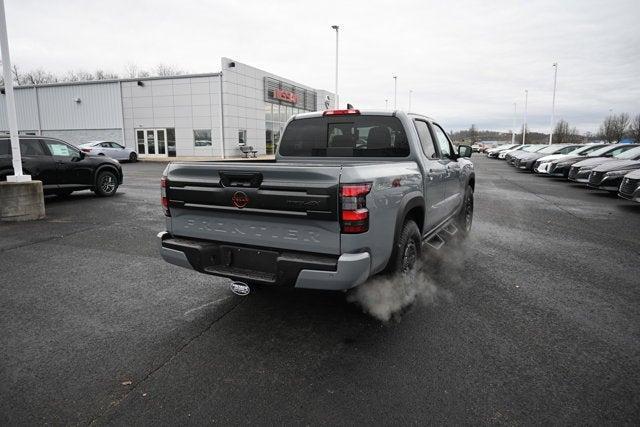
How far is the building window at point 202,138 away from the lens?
107 feet

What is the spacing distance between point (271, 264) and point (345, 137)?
216 centimetres

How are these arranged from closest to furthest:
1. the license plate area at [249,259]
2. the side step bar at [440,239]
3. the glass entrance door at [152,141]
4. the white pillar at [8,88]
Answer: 1. the license plate area at [249,259]
2. the side step bar at [440,239]
3. the white pillar at [8,88]
4. the glass entrance door at [152,141]

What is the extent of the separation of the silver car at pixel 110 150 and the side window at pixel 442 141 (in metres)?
23.9

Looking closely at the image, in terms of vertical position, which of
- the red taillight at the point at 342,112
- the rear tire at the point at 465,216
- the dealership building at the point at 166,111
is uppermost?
A: the dealership building at the point at 166,111

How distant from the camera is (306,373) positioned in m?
2.90

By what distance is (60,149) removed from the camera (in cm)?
1055

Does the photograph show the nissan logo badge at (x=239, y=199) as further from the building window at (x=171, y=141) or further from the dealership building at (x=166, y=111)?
the building window at (x=171, y=141)

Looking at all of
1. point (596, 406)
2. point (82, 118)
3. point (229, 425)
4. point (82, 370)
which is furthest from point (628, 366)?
point (82, 118)

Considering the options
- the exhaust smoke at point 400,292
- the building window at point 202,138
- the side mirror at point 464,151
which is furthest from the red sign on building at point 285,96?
the exhaust smoke at point 400,292

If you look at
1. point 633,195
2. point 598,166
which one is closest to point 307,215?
point 633,195

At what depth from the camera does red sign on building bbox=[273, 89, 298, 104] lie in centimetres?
3822

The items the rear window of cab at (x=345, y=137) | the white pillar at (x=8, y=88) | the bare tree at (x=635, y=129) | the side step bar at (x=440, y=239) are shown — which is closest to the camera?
the rear window of cab at (x=345, y=137)

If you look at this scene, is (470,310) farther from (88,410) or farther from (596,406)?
(88,410)

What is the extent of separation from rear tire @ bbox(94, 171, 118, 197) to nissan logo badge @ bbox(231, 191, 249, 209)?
389 inches
